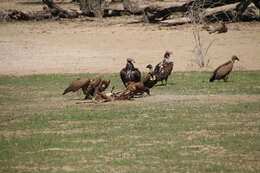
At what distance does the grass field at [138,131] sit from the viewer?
31.0 feet

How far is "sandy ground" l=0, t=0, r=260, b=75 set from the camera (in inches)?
839

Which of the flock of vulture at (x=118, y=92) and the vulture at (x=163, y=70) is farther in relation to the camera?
the vulture at (x=163, y=70)

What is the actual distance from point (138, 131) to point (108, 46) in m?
13.1

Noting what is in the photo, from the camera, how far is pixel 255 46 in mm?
23281

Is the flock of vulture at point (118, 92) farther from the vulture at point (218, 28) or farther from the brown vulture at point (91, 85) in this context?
the vulture at point (218, 28)

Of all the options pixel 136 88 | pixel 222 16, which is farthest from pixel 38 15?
pixel 136 88

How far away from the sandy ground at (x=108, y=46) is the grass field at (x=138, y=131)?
4395mm

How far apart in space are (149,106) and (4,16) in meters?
19.3

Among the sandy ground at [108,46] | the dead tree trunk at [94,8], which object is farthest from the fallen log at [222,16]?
the dead tree trunk at [94,8]

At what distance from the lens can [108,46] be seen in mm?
24406

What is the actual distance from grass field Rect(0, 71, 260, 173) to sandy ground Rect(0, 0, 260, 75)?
440 centimetres

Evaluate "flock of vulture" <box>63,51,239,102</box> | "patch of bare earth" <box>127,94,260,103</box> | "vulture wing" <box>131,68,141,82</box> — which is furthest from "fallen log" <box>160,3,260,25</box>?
"patch of bare earth" <box>127,94,260,103</box>

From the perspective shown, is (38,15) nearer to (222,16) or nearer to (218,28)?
(222,16)

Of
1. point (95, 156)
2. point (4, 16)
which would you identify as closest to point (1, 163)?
point (95, 156)
